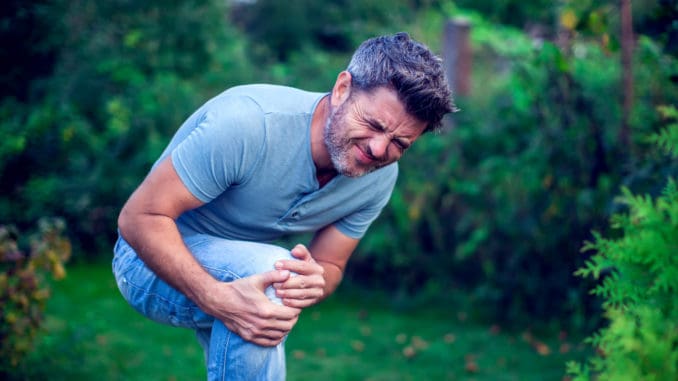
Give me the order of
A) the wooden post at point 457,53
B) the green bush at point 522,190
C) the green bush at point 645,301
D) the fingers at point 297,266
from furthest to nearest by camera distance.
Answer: the wooden post at point 457,53 → the green bush at point 522,190 → the fingers at point 297,266 → the green bush at point 645,301

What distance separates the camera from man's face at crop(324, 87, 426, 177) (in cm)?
252

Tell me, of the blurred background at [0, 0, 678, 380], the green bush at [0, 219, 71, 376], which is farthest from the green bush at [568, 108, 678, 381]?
the green bush at [0, 219, 71, 376]

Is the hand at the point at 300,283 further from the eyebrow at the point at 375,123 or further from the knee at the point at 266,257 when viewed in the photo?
the eyebrow at the point at 375,123

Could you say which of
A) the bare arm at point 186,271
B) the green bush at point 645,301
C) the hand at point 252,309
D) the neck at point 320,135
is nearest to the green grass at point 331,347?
the bare arm at point 186,271

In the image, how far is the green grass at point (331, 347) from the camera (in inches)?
155

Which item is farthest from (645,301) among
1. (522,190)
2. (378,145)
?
(522,190)

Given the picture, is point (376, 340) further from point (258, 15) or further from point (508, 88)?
point (258, 15)

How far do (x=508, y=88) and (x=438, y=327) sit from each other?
194cm

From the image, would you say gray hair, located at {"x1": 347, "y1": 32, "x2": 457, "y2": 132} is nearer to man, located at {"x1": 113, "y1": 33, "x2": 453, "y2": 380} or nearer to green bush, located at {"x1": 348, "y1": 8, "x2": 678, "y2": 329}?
man, located at {"x1": 113, "y1": 33, "x2": 453, "y2": 380}

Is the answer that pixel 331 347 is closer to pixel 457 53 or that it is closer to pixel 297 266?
pixel 297 266

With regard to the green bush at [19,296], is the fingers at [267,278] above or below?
above

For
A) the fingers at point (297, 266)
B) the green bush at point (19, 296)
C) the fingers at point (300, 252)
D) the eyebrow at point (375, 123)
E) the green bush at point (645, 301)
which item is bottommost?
the green bush at point (19, 296)

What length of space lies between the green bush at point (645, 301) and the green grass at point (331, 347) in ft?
8.50

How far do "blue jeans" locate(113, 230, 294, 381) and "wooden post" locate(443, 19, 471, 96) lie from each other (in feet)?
12.9
